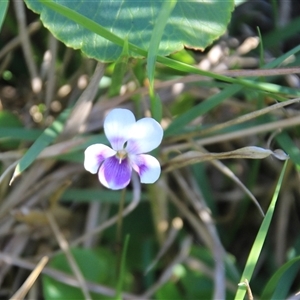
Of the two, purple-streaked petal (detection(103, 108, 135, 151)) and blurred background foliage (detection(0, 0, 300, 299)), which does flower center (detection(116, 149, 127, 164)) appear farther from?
blurred background foliage (detection(0, 0, 300, 299))

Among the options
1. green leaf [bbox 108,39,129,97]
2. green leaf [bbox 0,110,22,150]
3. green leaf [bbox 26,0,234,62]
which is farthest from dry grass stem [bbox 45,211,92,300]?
green leaf [bbox 26,0,234,62]

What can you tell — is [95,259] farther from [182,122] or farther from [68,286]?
[182,122]

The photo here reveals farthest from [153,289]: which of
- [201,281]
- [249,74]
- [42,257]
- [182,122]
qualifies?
[249,74]

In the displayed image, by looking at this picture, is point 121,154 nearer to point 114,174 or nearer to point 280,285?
point 114,174

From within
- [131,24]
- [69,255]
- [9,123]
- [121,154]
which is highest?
[131,24]

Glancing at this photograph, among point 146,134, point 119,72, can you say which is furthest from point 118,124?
point 119,72
